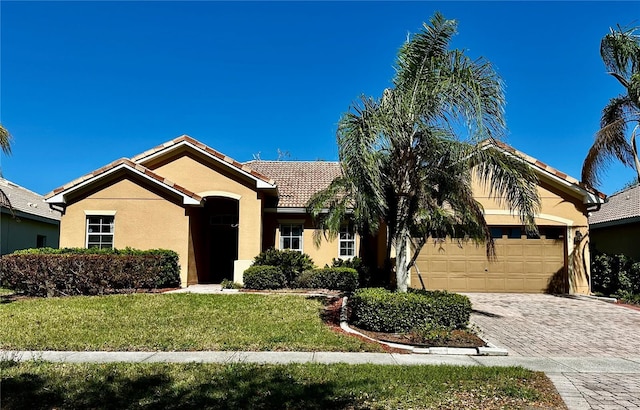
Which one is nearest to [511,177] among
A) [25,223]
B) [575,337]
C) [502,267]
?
[575,337]

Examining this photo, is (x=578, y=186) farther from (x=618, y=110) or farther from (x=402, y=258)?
(x=402, y=258)

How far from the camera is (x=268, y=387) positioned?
5.71 meters

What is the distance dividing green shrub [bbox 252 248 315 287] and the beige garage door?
4356 mm

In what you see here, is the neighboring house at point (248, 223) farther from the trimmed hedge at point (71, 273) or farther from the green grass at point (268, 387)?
the green grass at point (268, 387)

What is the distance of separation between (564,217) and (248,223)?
11.9 m

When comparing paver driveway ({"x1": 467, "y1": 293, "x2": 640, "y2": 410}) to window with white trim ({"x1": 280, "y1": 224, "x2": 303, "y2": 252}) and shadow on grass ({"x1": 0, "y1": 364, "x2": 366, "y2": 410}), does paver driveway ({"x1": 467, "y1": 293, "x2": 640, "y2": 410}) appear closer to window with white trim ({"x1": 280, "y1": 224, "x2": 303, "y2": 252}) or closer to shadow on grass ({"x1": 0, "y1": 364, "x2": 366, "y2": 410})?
shadow on grass ({"x1": 0, "y1": 364, "x2": 366, "y2": 410})

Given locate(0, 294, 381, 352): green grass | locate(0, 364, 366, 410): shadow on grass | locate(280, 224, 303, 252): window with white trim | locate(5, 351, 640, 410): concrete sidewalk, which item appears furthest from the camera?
locate(280, 224, 303, 252): window with white trim

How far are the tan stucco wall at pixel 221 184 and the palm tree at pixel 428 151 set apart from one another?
7.04 m

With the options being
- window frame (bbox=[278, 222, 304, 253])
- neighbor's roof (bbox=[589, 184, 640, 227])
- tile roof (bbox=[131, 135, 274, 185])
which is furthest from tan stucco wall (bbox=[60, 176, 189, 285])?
neighbor's roof (bbox=[589, 184, 640, 227])

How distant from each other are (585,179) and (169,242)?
1543 centimetres

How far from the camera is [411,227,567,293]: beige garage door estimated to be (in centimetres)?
1708

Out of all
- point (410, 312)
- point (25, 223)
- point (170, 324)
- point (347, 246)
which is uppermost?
point (25, 223)

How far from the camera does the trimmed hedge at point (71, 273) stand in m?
13.5

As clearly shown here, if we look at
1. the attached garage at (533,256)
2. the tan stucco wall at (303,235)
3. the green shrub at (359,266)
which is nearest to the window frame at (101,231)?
the tan stucco wall at (303,235)
